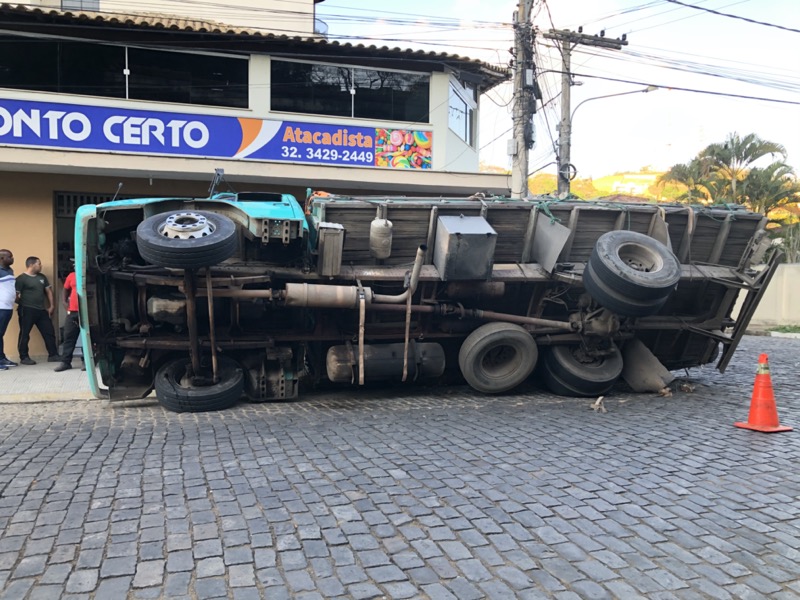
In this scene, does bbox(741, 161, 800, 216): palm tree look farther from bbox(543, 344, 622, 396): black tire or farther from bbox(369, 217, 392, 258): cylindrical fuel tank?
bbox(369, 217, 392, 258): cylindrical fuel tank

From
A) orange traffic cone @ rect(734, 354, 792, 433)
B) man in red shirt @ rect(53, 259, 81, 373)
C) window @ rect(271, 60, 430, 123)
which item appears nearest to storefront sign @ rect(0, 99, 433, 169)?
window @ rect(271, 60, 430, 123)

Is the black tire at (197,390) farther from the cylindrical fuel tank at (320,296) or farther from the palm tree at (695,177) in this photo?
the palm tree at (695,177)

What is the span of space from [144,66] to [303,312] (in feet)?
24.8

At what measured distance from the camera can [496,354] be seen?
305 inches

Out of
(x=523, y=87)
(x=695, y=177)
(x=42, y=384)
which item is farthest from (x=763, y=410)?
(x=695, y=177)

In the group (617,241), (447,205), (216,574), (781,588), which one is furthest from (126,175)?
(781,588)

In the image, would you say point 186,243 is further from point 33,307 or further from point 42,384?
point 33,307

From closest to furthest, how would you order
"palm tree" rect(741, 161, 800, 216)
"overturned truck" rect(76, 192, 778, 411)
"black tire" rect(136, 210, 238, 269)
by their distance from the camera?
"black tire" rect(136, 210, 238, 269)
"overturned truck" rect(76, 192, 778, 411)
"palm tree" rect(741, 161, 800, 216)

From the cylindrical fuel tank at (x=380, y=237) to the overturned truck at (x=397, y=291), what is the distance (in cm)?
3

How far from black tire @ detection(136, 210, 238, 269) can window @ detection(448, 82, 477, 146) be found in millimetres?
9188

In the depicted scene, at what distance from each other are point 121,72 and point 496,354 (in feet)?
29.6

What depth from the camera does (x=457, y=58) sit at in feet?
45.6

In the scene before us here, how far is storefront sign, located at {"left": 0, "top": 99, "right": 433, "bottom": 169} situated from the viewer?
10992 millimetres

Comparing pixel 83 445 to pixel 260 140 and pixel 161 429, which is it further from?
pixel 260 140
